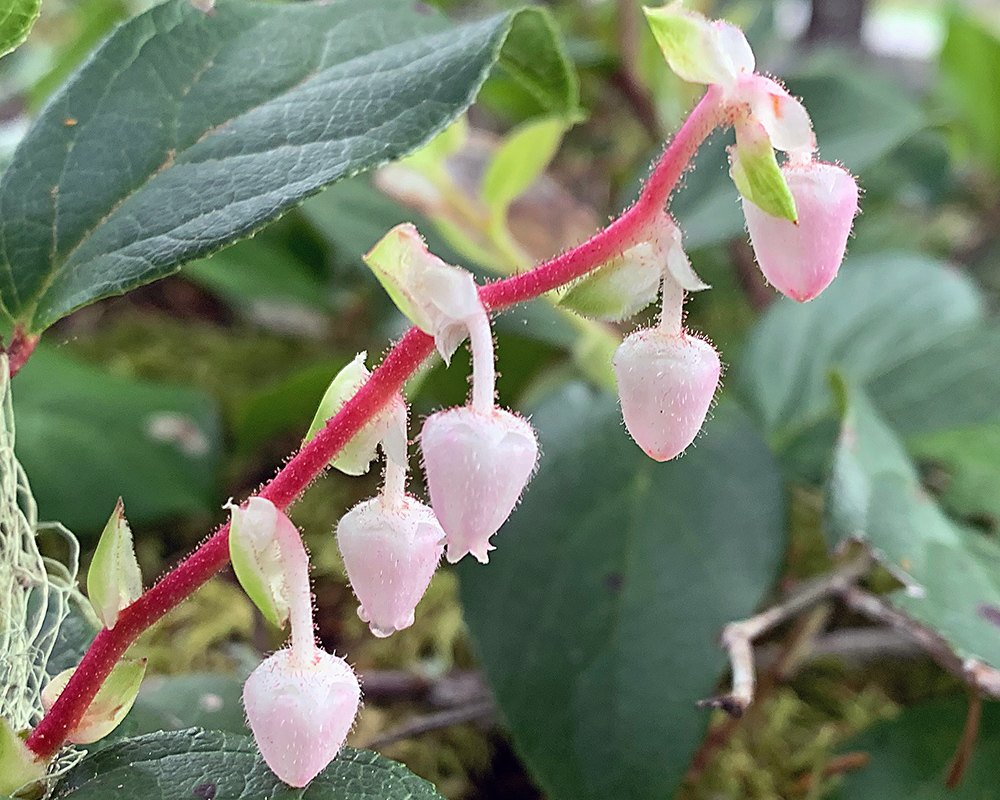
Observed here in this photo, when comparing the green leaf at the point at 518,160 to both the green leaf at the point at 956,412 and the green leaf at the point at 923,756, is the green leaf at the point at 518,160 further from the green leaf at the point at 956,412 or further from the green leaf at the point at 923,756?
the green leaf at the point at 923,756

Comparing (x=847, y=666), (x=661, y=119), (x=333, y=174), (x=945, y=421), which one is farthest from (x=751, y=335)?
(x=333, y=174)

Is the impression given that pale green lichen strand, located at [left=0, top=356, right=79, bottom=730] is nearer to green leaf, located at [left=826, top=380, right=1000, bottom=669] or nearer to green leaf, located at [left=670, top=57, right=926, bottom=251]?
green leaf, located at [left=826, top=380, right=1000, bottom=669]

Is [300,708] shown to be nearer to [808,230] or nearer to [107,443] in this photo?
[808,230]

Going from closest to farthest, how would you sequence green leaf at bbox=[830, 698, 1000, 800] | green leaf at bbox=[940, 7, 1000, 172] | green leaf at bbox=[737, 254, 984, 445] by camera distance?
1. green leaf at bbox=[830, 698, 1000, 800]
2. green leaf at bbox=[737, 254, 984, 445]
3. green leaf at bbox=[940, 7, 1000, 172]

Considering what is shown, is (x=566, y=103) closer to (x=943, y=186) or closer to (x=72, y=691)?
(x=72, y=691)

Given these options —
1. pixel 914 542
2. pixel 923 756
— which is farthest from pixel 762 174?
pixel 923 756

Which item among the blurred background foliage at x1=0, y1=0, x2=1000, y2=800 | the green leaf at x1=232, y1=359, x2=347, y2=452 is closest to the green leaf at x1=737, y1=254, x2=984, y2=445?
the blurred background foliage at x1=0, y1=0, x2=1000, y2=800

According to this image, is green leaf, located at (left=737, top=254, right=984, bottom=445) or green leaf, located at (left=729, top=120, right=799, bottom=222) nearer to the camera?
green leaf, located at (left=729, top=120, right=799, bottom=222)
